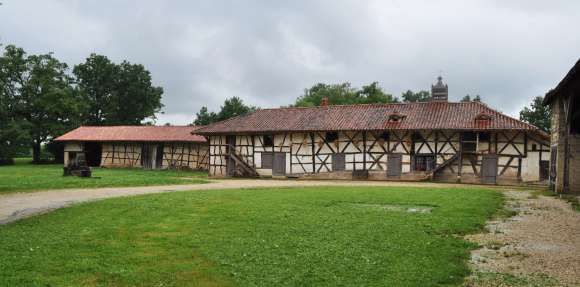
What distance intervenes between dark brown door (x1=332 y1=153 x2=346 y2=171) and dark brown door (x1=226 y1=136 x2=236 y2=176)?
22.9 ft

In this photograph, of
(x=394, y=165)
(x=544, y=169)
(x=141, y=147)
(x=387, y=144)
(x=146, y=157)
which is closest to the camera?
(x=544, y=169)

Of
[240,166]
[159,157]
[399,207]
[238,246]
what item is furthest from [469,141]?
[159,157]

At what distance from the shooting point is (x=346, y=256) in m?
7.44

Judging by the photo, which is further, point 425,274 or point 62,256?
point 62,256

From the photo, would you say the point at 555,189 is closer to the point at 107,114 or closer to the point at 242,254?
the point at 242,254

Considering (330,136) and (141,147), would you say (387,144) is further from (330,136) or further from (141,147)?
(141,147)

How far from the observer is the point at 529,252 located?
26.0 feet

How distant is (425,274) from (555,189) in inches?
645

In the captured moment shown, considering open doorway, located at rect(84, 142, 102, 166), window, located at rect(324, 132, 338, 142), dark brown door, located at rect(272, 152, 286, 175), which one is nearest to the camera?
window, located at rect(324, 132, 338, 142)

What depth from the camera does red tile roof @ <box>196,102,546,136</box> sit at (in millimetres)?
28422

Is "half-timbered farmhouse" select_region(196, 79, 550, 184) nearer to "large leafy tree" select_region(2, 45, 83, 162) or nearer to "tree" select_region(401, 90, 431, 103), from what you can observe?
"large leafy tree" select_region(2, 45, 83, 162)

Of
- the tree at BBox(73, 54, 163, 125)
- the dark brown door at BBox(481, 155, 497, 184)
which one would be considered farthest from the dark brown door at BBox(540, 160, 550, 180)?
the tree at BBox(73, 54, 163, 125)

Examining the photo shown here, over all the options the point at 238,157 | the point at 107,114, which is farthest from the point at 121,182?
the point at 107,114

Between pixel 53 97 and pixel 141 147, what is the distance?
49.1ft
